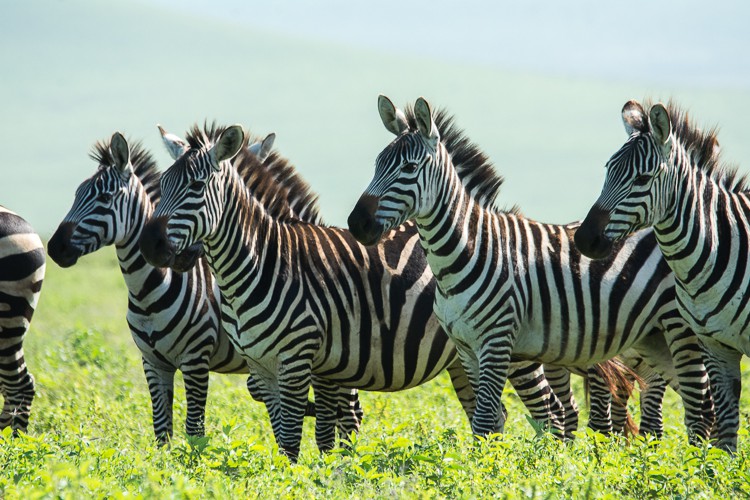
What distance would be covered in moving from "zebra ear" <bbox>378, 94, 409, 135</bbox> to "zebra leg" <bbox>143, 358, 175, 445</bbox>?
3.25 metres

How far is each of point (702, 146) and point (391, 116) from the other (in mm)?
2533

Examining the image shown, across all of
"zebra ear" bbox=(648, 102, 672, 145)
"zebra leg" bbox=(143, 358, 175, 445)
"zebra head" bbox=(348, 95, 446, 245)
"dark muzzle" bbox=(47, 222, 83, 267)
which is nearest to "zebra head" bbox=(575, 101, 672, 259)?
"zebra ear" bbox=(648, 102, 672, 145)

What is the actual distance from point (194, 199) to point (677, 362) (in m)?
4.38

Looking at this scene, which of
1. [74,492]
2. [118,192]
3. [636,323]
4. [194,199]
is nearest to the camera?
[74,492]

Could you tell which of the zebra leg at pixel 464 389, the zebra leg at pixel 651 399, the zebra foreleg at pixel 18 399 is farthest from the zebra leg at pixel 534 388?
the zebra foreleg at pixel 18 399

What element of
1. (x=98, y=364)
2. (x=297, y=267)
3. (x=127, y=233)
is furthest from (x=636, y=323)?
(x=98, y=364)

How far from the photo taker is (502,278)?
7.79 meters

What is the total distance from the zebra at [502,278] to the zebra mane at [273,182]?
131 centimetres

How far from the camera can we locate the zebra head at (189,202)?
7.64 metres

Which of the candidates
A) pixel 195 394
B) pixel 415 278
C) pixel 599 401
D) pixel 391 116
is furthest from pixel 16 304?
pixel 599 401

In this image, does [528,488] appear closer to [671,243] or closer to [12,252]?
[671,243]

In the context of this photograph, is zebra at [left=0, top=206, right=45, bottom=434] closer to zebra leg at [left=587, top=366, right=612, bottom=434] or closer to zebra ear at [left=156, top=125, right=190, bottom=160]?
zebra ear at [left=156, top=125, right=190, bottom=160]

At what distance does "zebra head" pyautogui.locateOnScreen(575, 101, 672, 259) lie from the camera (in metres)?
6.90

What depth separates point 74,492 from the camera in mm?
4781
